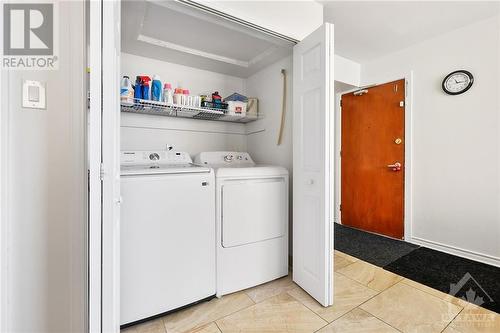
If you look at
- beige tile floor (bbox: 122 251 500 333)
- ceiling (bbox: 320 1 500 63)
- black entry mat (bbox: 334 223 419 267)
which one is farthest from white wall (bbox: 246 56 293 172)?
black entry mat (bbox: 334 223 419 267)

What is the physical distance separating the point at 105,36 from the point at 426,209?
347cm

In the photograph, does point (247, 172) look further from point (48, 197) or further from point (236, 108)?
point (48, 197)

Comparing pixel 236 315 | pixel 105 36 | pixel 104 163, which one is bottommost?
pixel 236 315

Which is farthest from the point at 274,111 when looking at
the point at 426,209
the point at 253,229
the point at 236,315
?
the point at 426,209

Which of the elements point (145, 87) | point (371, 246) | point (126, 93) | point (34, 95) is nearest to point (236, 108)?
point (145, 87)

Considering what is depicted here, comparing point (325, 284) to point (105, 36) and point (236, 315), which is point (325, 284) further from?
point (105, 36)

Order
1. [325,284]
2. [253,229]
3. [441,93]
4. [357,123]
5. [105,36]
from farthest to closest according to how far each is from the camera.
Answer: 1. [357,123]
2. [441,93]
3. [253,229]
4. [325,284]
5. [105,36]

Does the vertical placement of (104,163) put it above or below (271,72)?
below

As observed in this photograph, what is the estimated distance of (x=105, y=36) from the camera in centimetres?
90

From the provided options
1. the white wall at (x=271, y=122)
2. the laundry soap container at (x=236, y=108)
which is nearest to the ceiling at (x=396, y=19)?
the white wall at (x=271, y=122)

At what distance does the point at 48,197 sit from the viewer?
1057 mm

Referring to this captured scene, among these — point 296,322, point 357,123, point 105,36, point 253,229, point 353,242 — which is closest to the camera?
point 105,36

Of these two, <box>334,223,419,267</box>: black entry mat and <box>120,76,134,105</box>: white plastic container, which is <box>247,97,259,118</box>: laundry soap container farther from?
<box>334,223,419,267</box>: black entry mat

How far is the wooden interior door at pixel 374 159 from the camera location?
3061 millimetres
